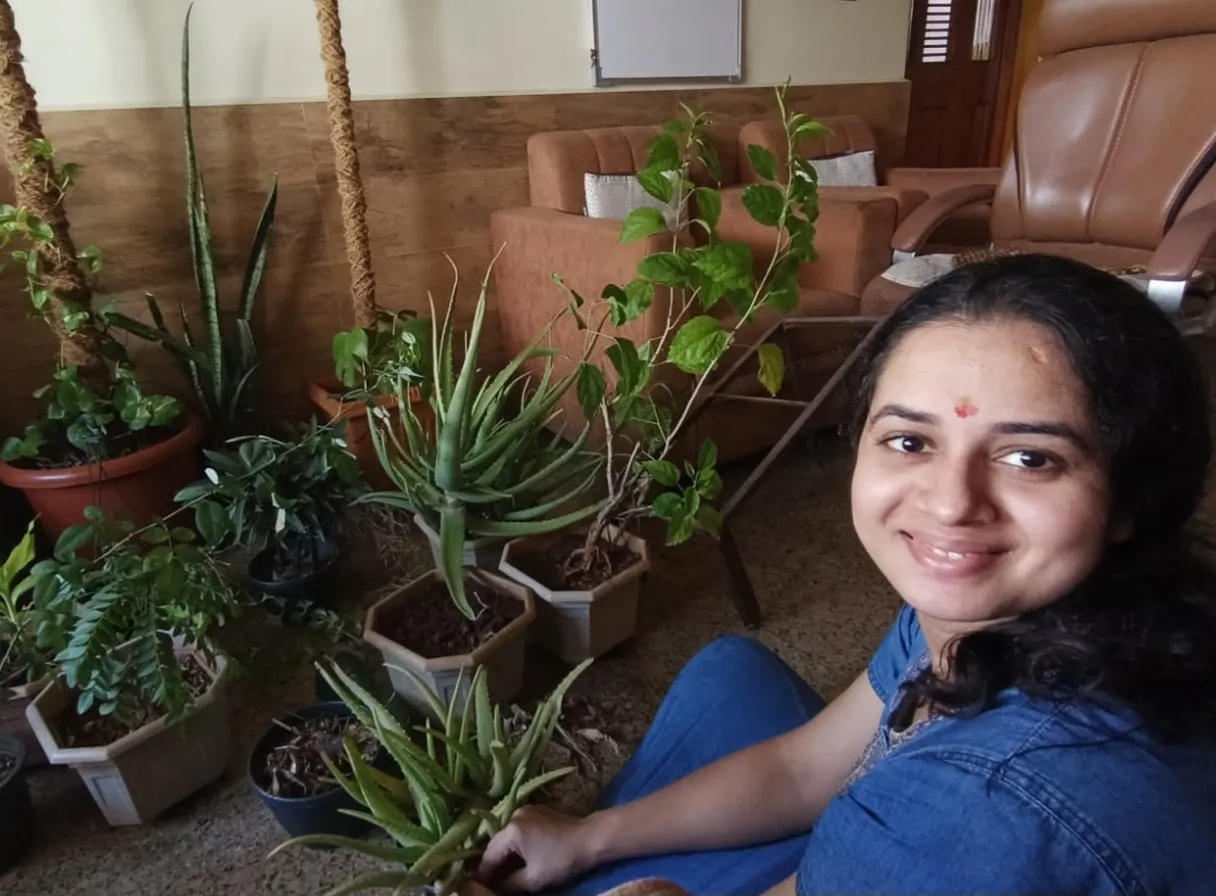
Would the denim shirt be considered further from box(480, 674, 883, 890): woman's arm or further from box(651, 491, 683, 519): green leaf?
box(651, 491, 683, 519): green leaf

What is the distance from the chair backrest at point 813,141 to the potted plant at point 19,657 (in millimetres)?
2405

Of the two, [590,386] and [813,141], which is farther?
[813,141]

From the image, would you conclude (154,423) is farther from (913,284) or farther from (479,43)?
(913,284)

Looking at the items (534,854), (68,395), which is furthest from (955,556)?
(68,395)

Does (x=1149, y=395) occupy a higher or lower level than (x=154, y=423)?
higher

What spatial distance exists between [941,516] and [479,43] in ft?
7.75

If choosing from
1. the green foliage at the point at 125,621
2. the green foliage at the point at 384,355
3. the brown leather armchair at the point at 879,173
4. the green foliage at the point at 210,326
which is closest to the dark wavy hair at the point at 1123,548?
the green foliage at the point at 125,621

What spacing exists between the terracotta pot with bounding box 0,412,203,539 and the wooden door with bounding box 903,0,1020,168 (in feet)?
12.0

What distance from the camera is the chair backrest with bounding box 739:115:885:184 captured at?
2.91m

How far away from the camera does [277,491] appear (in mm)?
1580

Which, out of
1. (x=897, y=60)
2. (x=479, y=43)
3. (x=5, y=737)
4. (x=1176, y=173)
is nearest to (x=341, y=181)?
(x=479, y=43)

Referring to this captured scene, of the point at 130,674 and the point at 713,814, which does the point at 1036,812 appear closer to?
the point at 713,814

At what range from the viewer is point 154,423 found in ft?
5.81

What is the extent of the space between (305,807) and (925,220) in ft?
6.75
